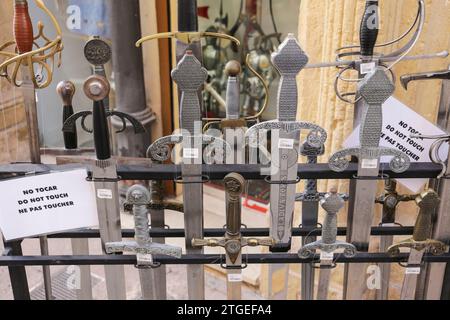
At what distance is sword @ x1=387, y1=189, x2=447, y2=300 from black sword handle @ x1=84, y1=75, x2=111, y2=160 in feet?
2.07

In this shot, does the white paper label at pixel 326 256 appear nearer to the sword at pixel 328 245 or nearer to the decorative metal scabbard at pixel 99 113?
the sword at pixel 328 245

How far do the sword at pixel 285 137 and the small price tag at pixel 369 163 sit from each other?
0.31 feet

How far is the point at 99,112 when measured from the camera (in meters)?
0.86

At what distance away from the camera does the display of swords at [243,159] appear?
827 millimetres

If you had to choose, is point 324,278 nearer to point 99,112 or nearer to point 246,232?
point 246,232

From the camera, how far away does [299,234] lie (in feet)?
3.55

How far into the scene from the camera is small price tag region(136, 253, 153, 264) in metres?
0.95

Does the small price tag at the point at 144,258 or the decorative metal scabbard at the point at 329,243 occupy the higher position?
the decorative metal scabbard at the point at 329,243

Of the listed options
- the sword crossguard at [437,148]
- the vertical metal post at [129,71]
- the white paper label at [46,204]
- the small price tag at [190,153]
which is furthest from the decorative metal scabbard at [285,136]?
the vertical metal post at [129,71]

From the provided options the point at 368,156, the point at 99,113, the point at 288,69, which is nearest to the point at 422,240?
the point at 368,156

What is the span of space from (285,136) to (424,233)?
37cm

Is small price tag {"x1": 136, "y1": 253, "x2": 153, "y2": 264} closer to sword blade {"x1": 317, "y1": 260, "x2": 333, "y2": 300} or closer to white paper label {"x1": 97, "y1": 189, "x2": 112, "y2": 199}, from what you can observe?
white paper label {"x1": 97, "y1": 189, "x2": 112, "y2": 199}
